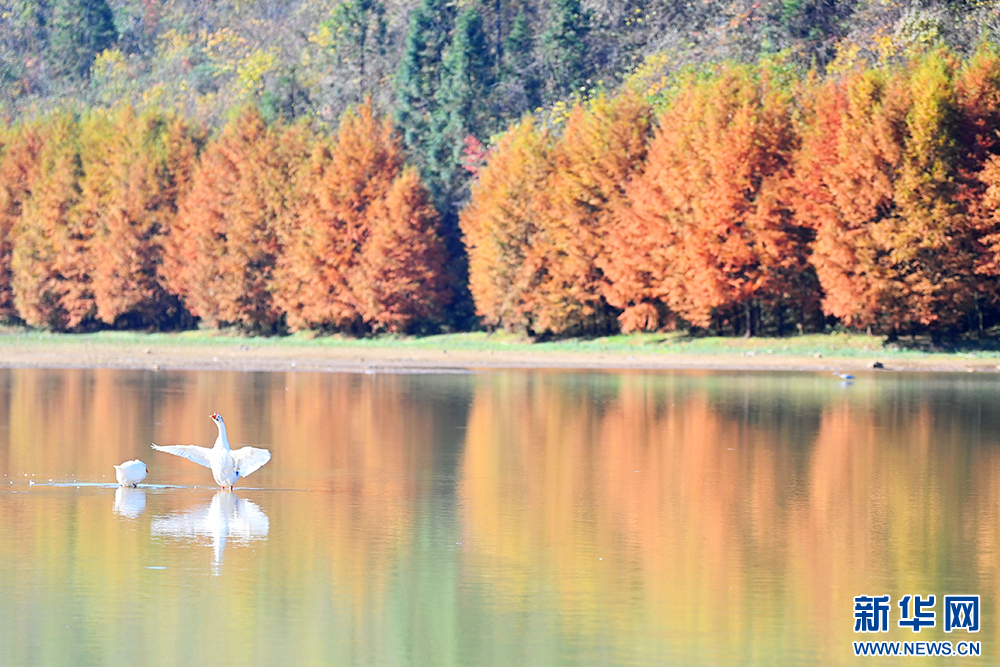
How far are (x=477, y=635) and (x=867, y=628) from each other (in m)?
3.57

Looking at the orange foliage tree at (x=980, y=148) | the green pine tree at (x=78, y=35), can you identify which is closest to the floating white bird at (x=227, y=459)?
the orange foliage tree at (x=980, y=148)

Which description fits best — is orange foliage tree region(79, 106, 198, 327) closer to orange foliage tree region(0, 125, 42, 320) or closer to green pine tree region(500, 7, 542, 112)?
orange foliage tree region(0, 125, 42, 320)

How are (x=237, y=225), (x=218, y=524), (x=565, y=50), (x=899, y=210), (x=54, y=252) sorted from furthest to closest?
(x=565, y=50) < (x=54, y=252) < (x=237, y=225) < (x=899, y=210) < (x=218, y=524)

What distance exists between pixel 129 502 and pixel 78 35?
125 meters

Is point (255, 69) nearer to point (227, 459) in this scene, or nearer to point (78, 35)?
point (78, 35)

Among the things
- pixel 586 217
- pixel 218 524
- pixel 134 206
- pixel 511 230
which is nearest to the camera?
pixel 218 524

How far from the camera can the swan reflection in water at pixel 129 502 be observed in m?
19.4

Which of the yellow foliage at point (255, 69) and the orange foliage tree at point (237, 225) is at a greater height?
the yellow foliage at point (255, 69)

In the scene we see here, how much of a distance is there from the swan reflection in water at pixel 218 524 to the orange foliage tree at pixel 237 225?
54.4 metres

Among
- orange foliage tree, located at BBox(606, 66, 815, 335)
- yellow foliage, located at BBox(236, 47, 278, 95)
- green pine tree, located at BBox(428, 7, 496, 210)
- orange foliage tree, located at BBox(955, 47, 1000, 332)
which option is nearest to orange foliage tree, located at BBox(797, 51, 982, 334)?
orange foliage tree, located at BBox(955, 47, 1000, 332)

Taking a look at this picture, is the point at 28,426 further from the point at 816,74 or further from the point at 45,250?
the point at 45,250

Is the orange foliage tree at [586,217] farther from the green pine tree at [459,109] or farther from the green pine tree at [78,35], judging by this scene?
the green pine tree at [78,35]

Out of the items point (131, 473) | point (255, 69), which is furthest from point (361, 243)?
point (255, 69)

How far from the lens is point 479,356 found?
58.9 metres
